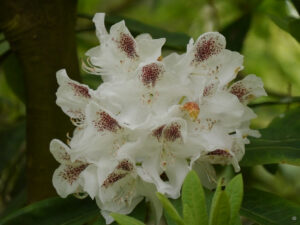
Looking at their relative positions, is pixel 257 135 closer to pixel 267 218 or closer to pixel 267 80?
pixel 267 218

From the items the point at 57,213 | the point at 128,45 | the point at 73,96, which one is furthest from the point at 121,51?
the point at 57,213

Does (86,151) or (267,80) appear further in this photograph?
(267,80)

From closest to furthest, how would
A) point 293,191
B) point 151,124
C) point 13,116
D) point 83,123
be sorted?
1. point 151,124
2. point 83,123
3. point 13,116
4. point 293,191

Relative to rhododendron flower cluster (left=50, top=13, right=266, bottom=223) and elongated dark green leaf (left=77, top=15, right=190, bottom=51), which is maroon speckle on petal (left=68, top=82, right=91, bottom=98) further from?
elongated dark green leaf (left=77, top=15, right=190, bottom=51)

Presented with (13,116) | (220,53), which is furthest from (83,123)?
(13,116)

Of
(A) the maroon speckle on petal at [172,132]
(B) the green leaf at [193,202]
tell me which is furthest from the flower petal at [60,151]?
(B) the green leaf at [193,202]
